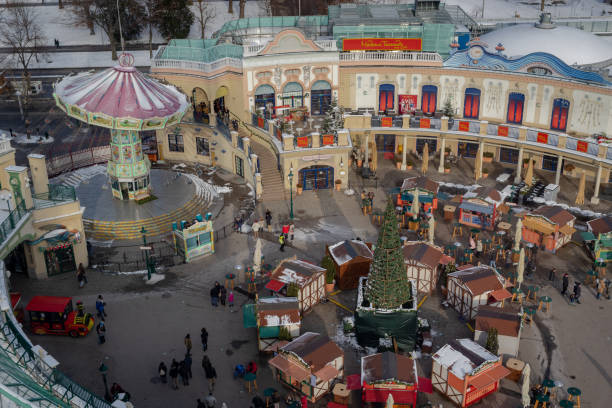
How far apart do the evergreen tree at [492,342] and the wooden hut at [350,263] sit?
855cm

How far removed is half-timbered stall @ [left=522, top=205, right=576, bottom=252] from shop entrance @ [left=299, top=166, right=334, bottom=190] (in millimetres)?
14563

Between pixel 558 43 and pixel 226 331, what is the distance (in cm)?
3693

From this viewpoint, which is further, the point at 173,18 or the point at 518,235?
the point at 173,18

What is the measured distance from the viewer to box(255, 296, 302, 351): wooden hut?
3356 cm

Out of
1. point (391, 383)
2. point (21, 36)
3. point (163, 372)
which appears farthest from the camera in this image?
point (21, 36)

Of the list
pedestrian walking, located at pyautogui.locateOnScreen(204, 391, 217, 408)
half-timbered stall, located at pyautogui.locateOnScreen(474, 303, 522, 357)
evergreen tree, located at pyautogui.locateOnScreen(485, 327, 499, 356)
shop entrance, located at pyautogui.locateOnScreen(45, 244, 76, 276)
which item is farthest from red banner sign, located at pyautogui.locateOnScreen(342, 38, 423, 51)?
pedestrian walking, located at pyautogui.locateOnScreen(204, 391, 217, 408)

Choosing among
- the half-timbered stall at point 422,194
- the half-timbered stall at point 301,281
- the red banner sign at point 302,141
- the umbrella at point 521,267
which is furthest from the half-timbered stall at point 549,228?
the red banner sign at point 302,141

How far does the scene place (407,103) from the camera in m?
56.5

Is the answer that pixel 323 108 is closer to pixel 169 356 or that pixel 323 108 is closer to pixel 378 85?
pixel 378 85

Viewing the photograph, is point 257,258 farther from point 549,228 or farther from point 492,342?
point 549,228

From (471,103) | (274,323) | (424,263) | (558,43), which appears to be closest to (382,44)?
(471,103)

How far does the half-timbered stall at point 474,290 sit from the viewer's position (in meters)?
35.8

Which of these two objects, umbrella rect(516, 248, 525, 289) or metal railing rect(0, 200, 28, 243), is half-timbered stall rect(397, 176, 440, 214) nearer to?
umbrella rect(516, 248, 525, 289)

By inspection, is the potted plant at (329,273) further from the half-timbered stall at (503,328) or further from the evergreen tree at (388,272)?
the half-timbered stall at (503,328)
